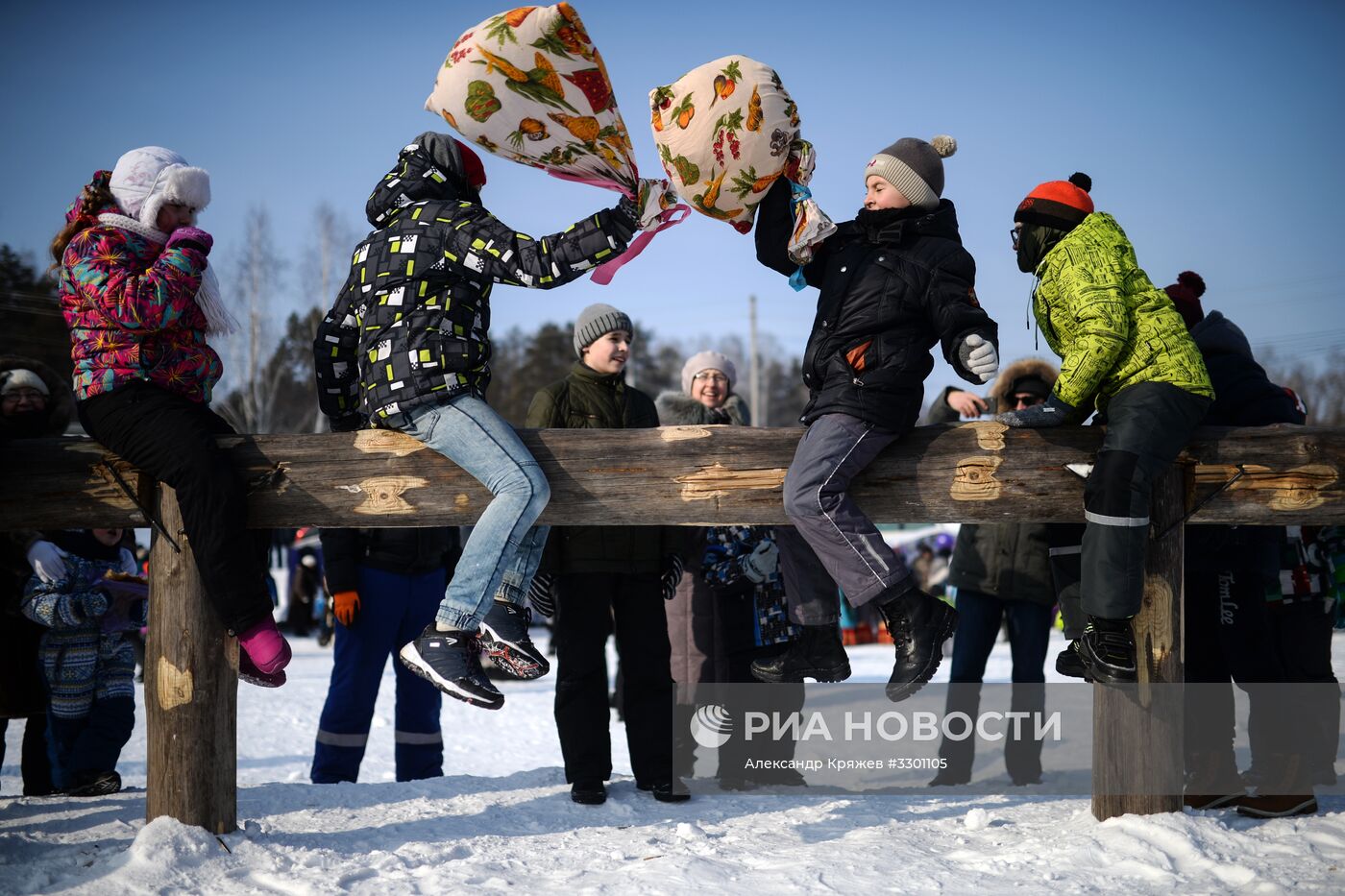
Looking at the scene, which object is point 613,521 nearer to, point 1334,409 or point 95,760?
point 95,760

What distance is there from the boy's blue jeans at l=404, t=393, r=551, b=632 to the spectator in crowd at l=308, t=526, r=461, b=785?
5.34 feet

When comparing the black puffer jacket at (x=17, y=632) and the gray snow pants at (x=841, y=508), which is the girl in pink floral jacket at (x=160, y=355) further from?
the gray snow pants at (x=841, y=508)

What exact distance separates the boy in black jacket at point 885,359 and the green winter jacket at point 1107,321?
30cm

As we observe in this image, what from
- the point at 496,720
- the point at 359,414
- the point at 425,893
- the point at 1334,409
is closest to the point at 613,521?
the point at 359,414

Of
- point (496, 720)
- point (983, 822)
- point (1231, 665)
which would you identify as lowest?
point (496, 720)

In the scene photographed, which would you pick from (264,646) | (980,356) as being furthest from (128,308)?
(980,356)

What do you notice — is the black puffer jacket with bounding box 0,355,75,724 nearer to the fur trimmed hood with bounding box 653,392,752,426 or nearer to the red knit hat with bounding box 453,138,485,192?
the red knit hat with bounding box 453,138,485,192

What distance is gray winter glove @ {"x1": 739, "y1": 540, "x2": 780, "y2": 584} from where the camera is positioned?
5172 mm

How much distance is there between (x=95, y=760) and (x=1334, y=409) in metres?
66.4

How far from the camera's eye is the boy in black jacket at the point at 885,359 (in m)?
3.70

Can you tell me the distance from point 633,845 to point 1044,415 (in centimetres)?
215

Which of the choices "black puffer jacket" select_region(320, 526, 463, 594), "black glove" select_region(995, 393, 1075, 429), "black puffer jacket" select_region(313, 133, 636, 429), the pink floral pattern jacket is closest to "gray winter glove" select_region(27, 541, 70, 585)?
"black puffer jacket" select_region(320, 526, 463, 594)

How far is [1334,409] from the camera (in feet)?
191

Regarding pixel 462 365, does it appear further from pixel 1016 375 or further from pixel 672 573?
pixel 1016 375
